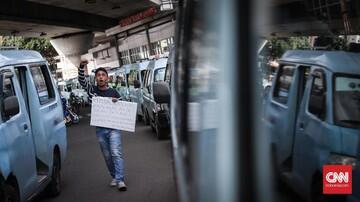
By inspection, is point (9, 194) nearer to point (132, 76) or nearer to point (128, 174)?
point (128, 174)

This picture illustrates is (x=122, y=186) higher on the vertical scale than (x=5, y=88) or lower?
lower

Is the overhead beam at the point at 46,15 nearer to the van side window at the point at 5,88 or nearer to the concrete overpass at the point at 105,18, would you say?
the concrete overpass at the point at 105,18

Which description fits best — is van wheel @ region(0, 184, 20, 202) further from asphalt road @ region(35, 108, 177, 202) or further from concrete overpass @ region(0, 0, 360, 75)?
concrete overpass @ region(0, 0, 360, 75)

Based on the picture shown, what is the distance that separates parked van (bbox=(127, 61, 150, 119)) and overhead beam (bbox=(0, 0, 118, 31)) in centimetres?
806

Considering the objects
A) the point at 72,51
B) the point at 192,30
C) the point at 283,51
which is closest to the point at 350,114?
the point at 283,51

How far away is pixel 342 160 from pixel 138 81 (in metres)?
18.3

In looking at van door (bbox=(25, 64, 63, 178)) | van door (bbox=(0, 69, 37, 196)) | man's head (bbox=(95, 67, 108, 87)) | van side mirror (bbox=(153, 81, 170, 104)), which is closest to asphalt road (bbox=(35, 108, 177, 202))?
van door (bbox=(25, 64, 63, 178))

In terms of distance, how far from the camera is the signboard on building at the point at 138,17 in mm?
39688

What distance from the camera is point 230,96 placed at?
191 cm

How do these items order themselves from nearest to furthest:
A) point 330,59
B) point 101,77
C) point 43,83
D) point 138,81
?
point 330,59 → point 101,77 → point 43,83 → point 138,81

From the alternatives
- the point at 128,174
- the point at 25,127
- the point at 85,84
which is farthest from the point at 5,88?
the point at 128,174

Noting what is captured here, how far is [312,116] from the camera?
6.59 ft

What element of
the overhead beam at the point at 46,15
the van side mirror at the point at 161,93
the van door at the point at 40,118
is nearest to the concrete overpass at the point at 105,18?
the overhead beam at the point at 46,15

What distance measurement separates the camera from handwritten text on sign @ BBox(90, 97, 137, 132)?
8.47 metres
